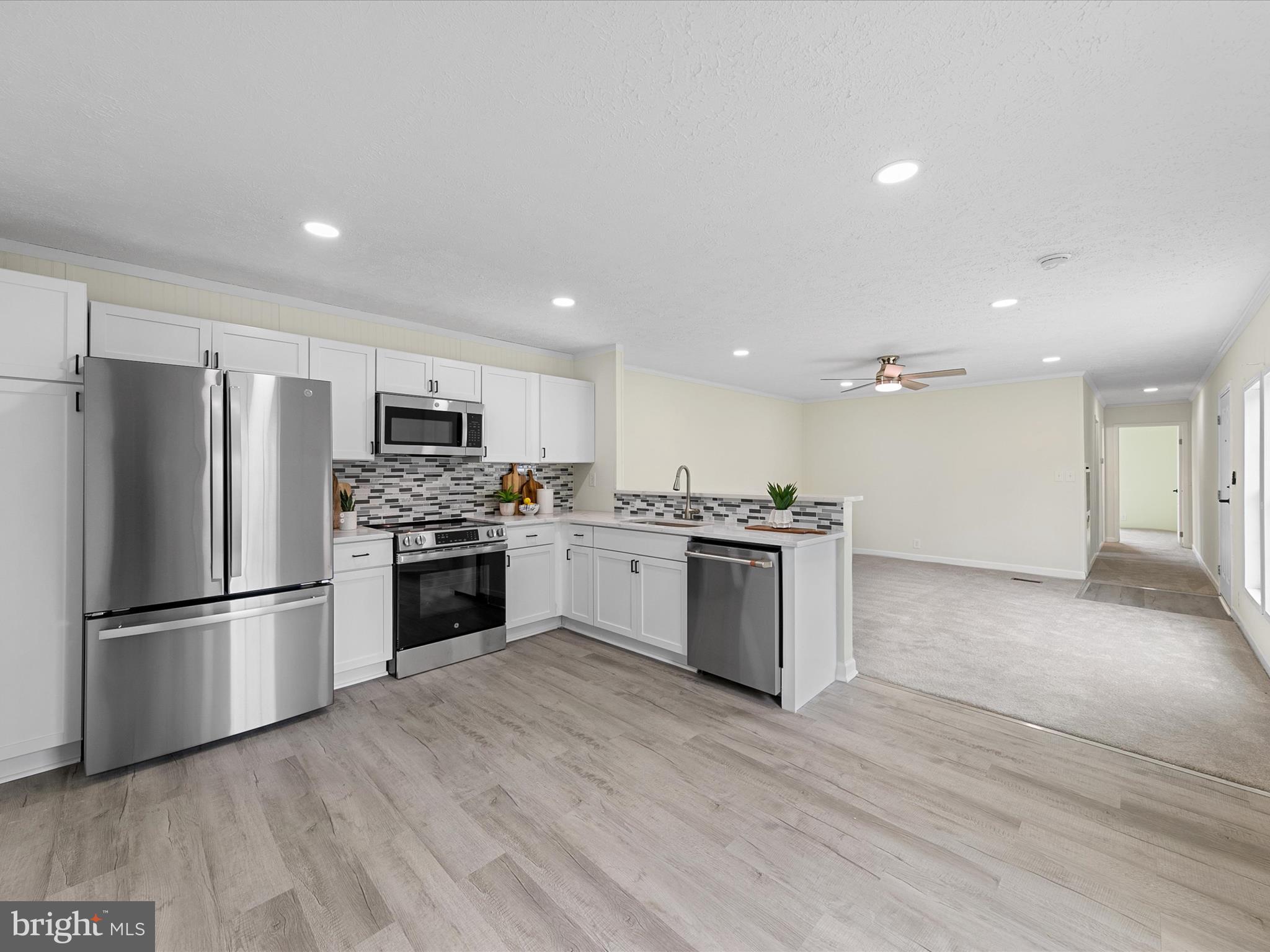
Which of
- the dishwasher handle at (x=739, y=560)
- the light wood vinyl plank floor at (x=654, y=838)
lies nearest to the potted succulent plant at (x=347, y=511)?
the light wood vinyl plank floor at (x=654, y=838)

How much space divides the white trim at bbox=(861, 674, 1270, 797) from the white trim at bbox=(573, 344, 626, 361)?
3368 millimetres

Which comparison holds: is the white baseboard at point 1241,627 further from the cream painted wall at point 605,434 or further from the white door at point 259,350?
the white door at point 259,350

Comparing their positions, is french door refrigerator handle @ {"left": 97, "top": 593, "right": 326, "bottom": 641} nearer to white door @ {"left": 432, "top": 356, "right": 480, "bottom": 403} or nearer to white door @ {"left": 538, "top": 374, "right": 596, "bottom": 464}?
white door @ {"left": 432, "top": 356, "right": 480, "bottom": 403}

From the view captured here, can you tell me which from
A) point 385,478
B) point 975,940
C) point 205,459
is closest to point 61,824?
point 205,459

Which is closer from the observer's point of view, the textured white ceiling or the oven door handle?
the textured white ceiling

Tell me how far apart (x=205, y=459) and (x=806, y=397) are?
8050mm

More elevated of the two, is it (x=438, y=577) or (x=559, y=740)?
(x=438, y=577)

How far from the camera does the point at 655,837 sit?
76.4 inches

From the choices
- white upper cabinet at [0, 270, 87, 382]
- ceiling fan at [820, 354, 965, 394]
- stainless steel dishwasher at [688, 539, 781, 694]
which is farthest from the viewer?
ceiling fan at [820, 354, 965, 394]

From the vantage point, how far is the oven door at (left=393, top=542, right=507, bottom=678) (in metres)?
3.44

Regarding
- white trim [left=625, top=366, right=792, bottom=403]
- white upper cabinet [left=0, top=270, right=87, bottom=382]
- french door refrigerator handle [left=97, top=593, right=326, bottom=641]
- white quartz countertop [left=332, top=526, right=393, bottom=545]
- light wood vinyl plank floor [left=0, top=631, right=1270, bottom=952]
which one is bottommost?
light wood vinyl plank floor [left=0, top=631, right=1270, bottom=952]

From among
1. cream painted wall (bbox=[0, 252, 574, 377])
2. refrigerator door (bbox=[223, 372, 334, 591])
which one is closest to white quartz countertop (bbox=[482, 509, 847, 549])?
refrigerator door (bbox=[223, 372, 334, 591])

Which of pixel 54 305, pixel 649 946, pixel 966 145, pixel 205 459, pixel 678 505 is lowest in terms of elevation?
pixel 649 946

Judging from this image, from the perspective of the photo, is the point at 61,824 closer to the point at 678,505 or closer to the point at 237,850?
the point at 237,850
